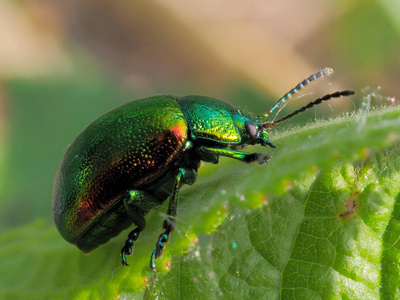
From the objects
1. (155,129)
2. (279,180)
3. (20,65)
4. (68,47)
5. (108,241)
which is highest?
(68,47)

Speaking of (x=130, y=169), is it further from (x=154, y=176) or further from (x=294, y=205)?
(x=294, y=205)

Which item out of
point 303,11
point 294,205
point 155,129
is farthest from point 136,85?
point 294,205

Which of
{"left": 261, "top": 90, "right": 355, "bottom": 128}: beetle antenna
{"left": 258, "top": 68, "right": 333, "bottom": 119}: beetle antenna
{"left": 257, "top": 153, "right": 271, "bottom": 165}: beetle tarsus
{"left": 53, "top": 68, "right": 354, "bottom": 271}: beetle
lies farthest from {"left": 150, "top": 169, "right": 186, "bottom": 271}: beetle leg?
{"left": 258, "top": 68, "right": 333, "bottom": 119}: beetle antenna

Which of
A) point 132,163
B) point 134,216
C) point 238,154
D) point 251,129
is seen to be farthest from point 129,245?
point 251,129

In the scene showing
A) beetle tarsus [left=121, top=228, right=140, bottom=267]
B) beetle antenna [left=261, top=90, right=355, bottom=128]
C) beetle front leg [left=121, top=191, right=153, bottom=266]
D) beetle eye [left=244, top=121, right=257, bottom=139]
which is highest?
beetle antenna [left=261, top=90, right=355, bottom=128]

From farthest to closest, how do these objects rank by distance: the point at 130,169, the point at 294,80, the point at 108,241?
the point at 294,80, the point at 108,241, the point at 130,169

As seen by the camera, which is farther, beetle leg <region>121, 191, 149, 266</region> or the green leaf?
beetle leg <region>121, 191, 149, 266</region>

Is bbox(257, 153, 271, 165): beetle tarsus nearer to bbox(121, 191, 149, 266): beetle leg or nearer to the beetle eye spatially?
the beetle eye
